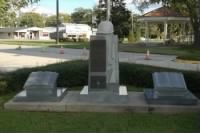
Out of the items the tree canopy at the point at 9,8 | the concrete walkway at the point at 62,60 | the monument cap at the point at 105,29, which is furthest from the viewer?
the concrete walkway at the point at 62,60

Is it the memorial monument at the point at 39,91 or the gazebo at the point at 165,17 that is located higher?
the gazebo at the point at 165,17

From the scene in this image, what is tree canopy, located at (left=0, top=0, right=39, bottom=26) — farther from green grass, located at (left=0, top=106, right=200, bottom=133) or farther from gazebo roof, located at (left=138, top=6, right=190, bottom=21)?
gazebo roof, located at (left=138, top=6, right=190, bottom=21)

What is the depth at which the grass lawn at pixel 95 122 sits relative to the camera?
24.3 ft

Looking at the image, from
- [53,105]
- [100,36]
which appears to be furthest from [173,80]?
[53,105]

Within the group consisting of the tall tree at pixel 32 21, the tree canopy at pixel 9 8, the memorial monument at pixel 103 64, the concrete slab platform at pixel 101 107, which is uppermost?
the tall tree at pixel 32 21

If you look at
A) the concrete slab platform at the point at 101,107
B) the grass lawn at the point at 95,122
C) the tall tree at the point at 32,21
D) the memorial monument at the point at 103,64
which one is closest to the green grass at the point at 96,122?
the grass lawn at the point at 95,122

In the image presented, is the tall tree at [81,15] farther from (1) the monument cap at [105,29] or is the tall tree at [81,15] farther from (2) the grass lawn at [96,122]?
(2) the grass lawn at [96,122]

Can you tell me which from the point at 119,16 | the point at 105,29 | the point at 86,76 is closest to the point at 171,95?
the point at 105,29

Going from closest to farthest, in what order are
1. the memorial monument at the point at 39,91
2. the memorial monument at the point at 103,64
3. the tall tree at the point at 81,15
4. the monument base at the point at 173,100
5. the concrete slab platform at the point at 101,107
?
the concrete slab platform at the point at 101,107 → the monument base at the point at 173,100 → the memorial monument at the point at 39,91 → the memorial monument at the point at 103,64 → the tall tree at the point at 81,15

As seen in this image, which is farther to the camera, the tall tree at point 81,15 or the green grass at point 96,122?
the tall tree at point 81,15

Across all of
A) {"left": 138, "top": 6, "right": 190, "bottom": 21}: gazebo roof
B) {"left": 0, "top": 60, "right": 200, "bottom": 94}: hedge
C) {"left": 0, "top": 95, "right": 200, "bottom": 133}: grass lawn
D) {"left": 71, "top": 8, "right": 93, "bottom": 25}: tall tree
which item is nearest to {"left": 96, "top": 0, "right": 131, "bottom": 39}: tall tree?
{"left": 138, "top": 6, "right": 190, "bottom": 21}: gazebo roof

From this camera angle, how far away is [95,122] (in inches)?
311

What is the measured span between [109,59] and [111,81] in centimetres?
53

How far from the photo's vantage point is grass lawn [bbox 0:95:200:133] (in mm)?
7395
